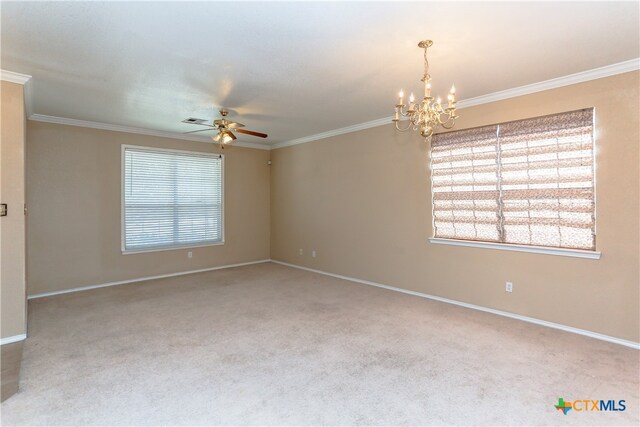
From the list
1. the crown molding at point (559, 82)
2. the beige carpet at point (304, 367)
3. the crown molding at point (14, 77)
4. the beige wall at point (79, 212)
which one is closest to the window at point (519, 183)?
the crown molding at point (559, 82)

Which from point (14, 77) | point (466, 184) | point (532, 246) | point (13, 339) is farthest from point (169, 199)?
point (532, 246)

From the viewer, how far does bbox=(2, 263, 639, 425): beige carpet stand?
214cm

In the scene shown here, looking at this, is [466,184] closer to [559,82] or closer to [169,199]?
[559,82]

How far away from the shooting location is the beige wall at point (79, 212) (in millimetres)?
4801

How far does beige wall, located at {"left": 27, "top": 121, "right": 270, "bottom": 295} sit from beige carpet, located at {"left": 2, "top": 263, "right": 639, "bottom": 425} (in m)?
0.83

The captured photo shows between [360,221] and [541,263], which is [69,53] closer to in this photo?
[360,221]

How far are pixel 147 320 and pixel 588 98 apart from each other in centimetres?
527

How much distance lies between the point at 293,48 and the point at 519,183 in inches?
114

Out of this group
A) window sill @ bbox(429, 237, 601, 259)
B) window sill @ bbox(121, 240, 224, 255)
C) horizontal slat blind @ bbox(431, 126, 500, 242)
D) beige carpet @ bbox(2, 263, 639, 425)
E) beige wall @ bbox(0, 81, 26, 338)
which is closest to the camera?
beige carpet @ bbox(2, 263, 639, 425)

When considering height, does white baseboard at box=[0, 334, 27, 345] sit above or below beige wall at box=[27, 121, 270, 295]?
below

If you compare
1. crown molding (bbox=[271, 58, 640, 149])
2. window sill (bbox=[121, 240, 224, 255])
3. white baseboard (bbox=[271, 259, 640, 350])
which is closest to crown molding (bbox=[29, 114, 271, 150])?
window sill (bbox=[121, 240, 224, 255])

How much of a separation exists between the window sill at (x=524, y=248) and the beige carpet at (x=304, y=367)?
0.81 meters

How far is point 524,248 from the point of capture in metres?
3.76

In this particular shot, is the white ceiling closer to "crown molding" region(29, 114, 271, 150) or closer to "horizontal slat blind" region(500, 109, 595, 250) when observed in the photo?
"horizontal slat blind" region(500, 109, 595, 250)
